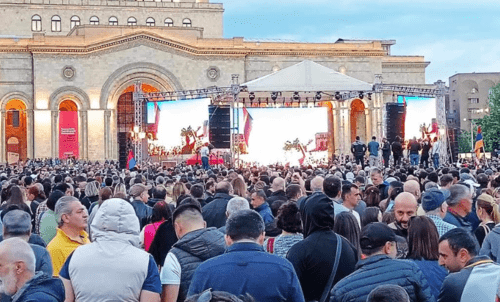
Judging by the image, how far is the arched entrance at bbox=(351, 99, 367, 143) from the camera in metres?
60.7

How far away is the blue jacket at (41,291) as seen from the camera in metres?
5.61

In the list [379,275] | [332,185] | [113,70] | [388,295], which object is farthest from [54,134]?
[388,295]

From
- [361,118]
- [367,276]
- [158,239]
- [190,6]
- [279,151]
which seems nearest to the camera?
[367,276]

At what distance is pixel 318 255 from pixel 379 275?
105 cm

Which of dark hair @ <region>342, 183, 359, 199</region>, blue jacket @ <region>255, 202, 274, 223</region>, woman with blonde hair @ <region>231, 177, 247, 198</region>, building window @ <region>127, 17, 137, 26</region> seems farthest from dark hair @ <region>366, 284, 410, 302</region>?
building window @ <region>127, 17, 137, 26</region>

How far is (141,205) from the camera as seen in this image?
1225 cm

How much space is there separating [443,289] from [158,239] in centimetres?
386

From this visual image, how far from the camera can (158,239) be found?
9172mm

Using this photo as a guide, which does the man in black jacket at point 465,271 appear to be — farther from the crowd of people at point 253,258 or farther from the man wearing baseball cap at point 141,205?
the man wearing baseball cap at point 141,205

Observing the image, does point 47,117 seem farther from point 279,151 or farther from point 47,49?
point 279,151

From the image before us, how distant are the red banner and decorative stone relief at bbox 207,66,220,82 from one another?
31.4ft

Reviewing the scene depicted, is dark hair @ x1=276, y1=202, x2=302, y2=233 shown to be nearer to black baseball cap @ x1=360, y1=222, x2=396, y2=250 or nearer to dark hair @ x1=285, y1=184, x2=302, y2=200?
black baseball cap @ x1=360, y1=222, x2=396, y2=250

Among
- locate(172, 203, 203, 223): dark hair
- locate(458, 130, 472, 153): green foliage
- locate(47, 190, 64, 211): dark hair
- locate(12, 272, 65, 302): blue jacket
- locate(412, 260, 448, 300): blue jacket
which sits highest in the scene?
locate(458, 130, 472, 153): green foliage

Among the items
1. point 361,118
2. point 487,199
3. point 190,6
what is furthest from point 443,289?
point 190,6
